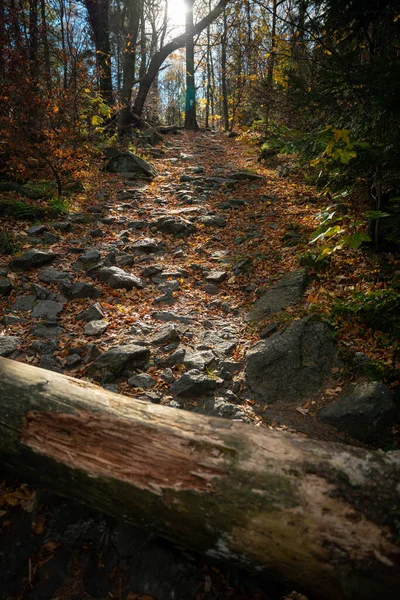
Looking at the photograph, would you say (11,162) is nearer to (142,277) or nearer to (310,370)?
(142,277)

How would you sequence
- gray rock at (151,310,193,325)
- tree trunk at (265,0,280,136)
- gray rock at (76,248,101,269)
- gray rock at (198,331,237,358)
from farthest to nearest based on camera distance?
tree trunk at (265,0,280,136), gray rock at (76,248,101,269), gray rock at (151,310,193,325), gray rock at (198,331,237,358)

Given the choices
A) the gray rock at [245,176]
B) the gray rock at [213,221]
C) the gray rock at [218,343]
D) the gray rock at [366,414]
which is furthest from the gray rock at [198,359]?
the gray rock at [245,176]

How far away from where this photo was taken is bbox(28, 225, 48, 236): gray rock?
6.78 m

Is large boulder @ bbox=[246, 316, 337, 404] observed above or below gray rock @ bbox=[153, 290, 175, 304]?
below

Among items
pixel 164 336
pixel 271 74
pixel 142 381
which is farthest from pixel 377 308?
pixel 271 74

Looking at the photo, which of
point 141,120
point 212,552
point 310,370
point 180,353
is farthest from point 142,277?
point 141,120

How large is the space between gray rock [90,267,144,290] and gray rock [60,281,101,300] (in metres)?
0.38

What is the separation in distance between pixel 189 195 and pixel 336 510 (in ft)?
29.3

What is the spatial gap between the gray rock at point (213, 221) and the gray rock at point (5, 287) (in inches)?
176

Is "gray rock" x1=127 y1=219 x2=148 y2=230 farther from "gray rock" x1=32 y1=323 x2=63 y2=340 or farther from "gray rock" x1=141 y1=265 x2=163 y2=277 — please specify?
"gray rock" x1=32 y1=323 x2=63 y2=340

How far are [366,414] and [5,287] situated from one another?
4.84m

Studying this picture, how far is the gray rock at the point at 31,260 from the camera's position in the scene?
5.70m

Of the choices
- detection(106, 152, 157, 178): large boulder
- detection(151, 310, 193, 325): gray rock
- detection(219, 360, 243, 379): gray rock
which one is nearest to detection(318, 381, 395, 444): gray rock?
detection(219, 360, 243, 379): gray rock

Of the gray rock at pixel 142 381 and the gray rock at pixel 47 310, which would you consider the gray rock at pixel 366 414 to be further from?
the gray rock at pixel 47 310
